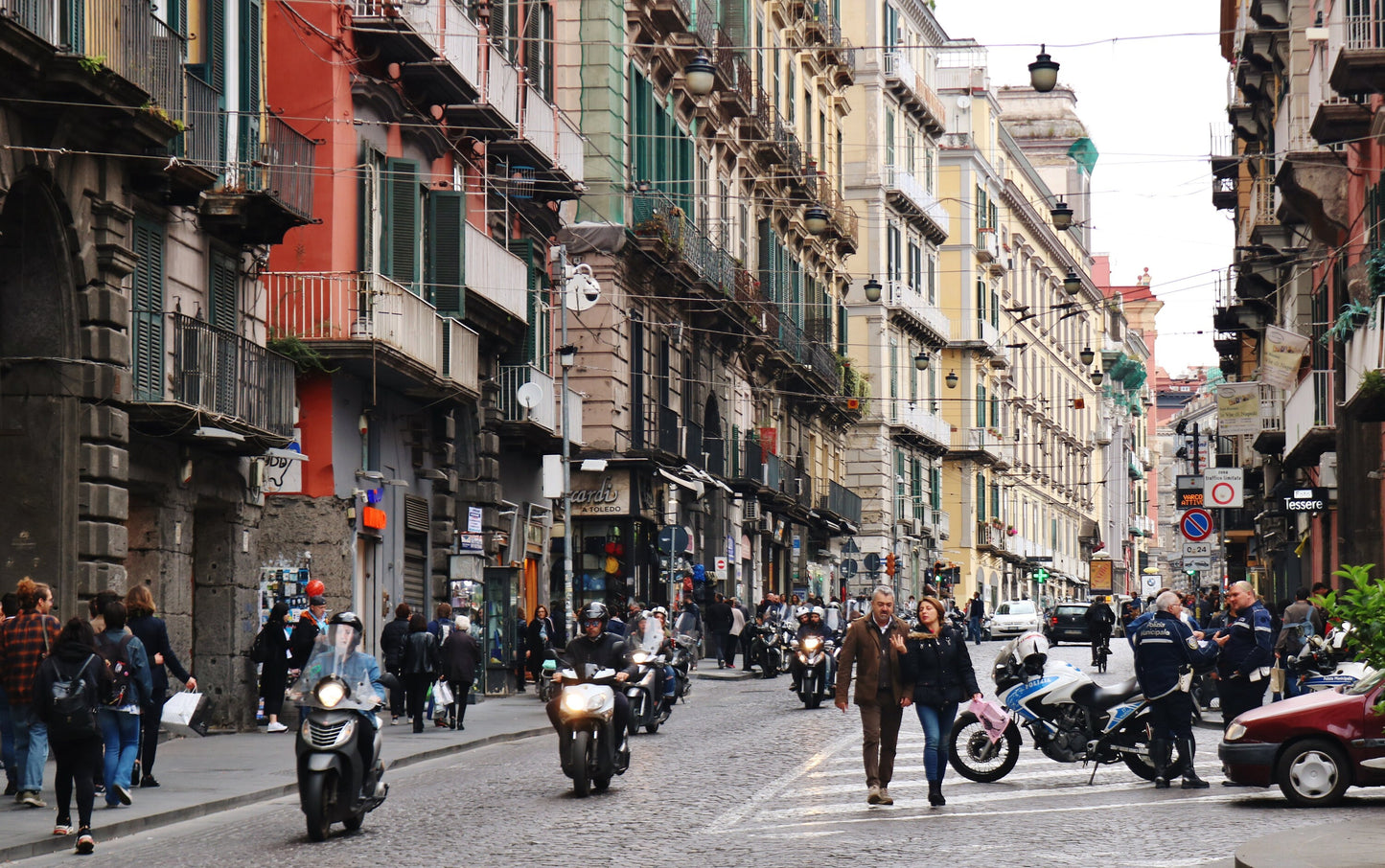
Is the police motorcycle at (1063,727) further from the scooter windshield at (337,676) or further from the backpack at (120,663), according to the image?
the backpack at (120,663)

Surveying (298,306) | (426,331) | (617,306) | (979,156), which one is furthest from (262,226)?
(979,156)

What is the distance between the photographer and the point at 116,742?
15.5 meters

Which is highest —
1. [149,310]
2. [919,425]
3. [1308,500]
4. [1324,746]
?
[919,425]

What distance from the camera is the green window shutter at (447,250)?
28938 millimetres

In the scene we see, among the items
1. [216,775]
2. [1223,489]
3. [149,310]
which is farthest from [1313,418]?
[216,775]

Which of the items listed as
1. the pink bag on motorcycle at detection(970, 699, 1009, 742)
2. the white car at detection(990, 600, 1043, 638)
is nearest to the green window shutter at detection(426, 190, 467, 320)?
the pink bag on motorcycle at detection(970, 699, 1009, 742)

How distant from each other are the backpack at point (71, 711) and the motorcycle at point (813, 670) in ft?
56.0

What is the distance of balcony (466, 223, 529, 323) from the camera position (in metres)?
30.2

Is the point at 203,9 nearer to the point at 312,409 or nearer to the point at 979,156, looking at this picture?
the point at 312,409

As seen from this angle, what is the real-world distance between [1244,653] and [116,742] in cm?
1049

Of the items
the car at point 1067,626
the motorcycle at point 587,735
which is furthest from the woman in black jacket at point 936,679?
the car at point 1067,626

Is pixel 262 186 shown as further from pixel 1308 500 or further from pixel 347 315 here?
pixel 1308 500

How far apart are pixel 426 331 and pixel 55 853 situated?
15.1 meters

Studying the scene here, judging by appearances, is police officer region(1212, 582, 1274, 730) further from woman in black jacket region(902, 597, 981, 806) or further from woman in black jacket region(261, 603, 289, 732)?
woman in black jacket region(261, 603, 289, 732)
